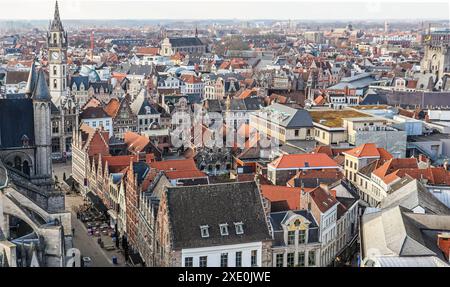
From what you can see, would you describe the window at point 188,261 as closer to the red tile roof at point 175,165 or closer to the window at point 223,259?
the window at point 223,259

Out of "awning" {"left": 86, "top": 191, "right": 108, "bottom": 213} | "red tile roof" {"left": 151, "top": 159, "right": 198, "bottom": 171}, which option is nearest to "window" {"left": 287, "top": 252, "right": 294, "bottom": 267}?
"red tile roof" {"left": 151, "top": 159, "right": 198, "bottom": 171}

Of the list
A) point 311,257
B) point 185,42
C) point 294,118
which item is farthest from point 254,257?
point 185,42

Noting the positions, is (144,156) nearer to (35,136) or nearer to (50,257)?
(35,136)

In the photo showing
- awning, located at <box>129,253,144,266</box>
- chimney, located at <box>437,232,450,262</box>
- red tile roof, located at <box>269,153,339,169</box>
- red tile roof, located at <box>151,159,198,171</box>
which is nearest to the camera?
chimney, located at <box>437,232,450,262</box>

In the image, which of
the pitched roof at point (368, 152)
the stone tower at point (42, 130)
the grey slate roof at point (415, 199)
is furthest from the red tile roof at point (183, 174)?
the pitched roof at point (368, 152)

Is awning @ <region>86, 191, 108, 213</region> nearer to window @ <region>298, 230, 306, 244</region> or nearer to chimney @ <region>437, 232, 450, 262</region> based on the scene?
window @ <region>298, 230, 306, 244</region>

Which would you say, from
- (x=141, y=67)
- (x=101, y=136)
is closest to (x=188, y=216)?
(x=101, y=136)
